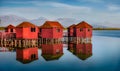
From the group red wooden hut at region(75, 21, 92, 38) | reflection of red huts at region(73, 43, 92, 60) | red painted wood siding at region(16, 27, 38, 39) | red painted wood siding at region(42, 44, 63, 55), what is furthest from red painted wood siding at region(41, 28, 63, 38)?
reflection of red huts at region(73, 43, 92, 60)

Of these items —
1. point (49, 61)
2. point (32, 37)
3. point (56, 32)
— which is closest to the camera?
point (49, 61)

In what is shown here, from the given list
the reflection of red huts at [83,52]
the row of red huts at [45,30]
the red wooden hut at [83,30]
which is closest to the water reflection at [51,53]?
the reflection of red huts at [83,52]

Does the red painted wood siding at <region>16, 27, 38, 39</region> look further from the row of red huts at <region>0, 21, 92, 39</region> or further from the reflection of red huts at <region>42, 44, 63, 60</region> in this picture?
the reflection of red huts at <region>42, 44, 63, 60</region>

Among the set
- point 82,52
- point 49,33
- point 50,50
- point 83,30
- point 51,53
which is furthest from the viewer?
point 83,30

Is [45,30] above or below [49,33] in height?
above

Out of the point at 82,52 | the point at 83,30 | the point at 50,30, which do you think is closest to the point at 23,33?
the point at 50,30

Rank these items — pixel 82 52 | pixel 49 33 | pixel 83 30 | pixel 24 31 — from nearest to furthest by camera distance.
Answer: pixel 82 52 → pixel 24 31 → pixel 49 33 → pixel 83 30

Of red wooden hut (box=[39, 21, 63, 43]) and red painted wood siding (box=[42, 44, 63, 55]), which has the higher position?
red wooden hut (box=[39, 21, 63, 43])

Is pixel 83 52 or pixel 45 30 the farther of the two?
pixel 45 30

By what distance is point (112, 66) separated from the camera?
2417 centimetres

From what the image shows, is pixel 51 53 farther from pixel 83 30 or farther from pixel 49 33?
pixel 83 30

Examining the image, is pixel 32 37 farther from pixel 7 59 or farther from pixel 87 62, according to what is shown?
pixel 87 62

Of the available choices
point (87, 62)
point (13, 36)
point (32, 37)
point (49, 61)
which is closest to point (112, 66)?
point (87, 62)

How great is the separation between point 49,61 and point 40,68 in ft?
11.4
